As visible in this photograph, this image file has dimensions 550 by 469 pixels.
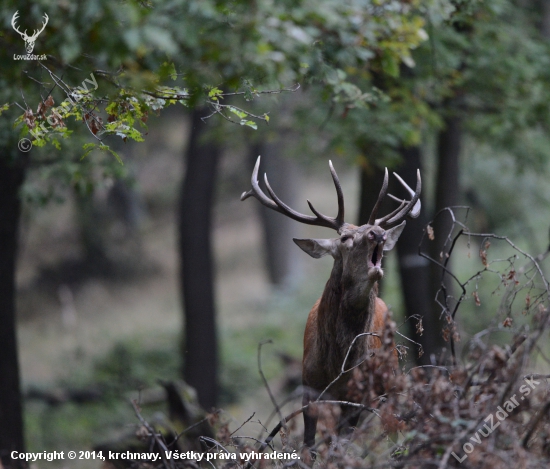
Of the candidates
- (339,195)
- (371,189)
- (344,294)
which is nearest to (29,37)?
(339,195)

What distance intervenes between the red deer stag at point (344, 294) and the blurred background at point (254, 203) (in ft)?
1.91

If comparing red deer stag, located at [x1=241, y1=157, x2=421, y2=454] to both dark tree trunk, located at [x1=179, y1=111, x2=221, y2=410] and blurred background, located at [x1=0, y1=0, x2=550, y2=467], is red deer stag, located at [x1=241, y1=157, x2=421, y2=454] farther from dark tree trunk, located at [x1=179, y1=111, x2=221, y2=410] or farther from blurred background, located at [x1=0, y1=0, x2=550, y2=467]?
dark tree trunk, located at [x1=179, y1=111, x2=221, y2=410]

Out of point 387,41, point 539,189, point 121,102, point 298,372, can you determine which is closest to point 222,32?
point 121,102

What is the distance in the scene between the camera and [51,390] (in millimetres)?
13594

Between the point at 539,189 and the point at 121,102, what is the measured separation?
14397mm

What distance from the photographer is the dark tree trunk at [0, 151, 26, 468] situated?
7.57 m

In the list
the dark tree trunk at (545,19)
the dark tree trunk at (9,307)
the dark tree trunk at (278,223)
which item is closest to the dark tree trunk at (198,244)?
the dark tree trunk at (9,307)

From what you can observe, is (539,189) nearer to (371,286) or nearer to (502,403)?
(371,286)

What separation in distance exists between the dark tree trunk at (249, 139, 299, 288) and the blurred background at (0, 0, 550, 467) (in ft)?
0.23

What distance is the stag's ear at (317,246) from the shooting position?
5734 millimetres

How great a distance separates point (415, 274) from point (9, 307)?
5.92 meters

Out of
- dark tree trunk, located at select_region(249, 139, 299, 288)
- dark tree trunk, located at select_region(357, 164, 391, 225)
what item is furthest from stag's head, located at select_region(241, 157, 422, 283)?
dark tree trunk, located at select_region(249, 139, 299, 288)

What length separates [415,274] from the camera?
10.3m

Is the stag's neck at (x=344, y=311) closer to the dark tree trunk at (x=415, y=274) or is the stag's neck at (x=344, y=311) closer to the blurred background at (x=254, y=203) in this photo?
the blurred background at (x=254, y=203)
